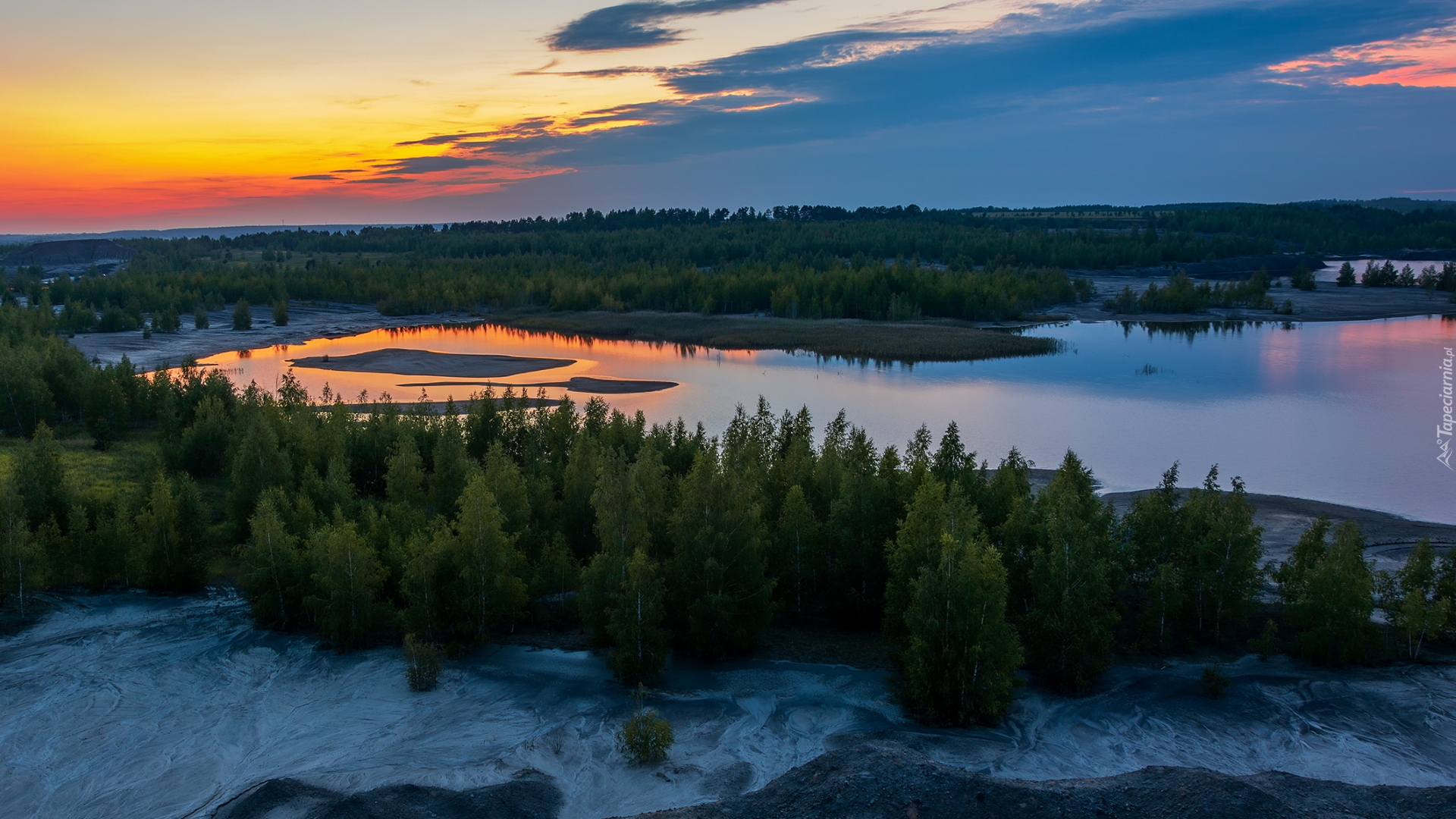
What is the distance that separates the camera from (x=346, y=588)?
20141mm

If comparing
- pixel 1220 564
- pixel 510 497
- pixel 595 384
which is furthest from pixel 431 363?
pixel 1220 564

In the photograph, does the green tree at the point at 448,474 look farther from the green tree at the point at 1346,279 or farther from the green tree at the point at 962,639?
the green tree at the point at 1346,279

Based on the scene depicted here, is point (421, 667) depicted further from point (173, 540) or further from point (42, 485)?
point (42, 485)

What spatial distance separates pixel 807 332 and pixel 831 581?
2228 inches

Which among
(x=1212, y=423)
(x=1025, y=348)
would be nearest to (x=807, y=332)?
(x=1025, y=348)

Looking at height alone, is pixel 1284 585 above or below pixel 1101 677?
above

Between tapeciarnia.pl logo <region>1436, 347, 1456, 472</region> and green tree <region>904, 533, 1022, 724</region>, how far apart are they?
27.4 meters

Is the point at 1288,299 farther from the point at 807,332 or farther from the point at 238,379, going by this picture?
the point at 238,379

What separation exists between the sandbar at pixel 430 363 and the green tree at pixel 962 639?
45.1m

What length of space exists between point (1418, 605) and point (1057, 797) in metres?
9.72

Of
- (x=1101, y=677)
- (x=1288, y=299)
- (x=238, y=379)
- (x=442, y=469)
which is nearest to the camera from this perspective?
(x=1101, y=677)

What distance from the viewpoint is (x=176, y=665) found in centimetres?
2006

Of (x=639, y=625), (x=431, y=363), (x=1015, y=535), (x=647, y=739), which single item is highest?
(x=1015, y=535)

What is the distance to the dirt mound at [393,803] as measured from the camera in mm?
13961
